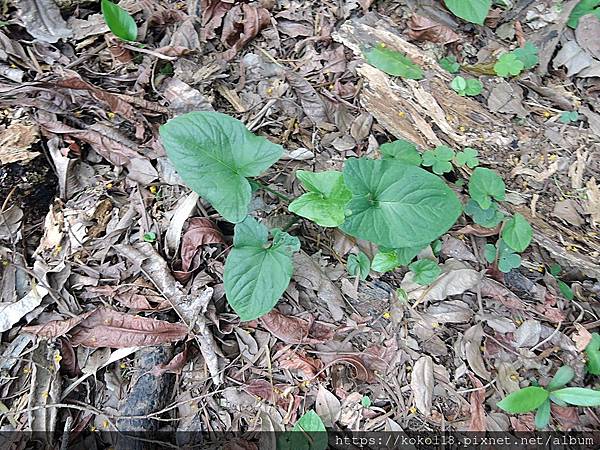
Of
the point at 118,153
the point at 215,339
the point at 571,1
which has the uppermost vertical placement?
the point at 571,1

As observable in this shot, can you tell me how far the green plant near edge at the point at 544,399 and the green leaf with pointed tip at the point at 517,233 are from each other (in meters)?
0.40

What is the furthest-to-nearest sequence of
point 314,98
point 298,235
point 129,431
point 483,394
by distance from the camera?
point 314,98, point 298,235, point 483,394, point 129,431

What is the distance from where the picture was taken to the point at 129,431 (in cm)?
127

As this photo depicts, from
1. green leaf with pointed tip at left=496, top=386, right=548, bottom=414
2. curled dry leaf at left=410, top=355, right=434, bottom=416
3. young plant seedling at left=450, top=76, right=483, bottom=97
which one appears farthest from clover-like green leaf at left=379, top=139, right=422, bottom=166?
green leaf with pointed tip at left=496, top=386, right=548, bottom=414

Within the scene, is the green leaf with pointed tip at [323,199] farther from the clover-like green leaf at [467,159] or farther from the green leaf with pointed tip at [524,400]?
the green leaf with pointed tip at [524,400]

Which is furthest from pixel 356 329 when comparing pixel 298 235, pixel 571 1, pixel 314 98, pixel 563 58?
pixel 571 1

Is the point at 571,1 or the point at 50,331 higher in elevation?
the point at 571,1

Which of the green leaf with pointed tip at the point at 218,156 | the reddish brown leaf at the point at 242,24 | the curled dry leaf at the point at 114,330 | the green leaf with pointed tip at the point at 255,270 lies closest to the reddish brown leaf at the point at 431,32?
the reddish brown leaf at the point at 242,24

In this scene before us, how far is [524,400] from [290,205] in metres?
0.83

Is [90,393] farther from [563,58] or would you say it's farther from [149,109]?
[563,58]

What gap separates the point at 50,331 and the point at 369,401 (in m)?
0.90

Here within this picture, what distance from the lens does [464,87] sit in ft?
5.36

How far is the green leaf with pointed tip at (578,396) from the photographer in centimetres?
131

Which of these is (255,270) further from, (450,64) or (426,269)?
(450,64)
